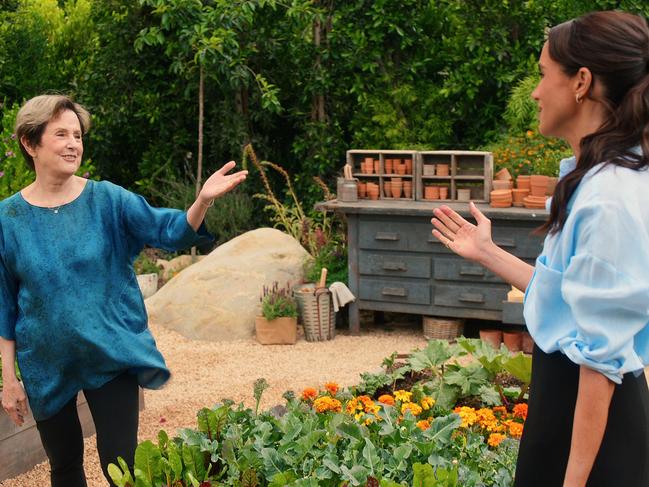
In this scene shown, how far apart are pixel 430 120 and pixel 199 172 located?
2291 millimetres

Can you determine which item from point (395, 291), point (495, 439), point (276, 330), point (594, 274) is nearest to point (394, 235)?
point (395, 291)

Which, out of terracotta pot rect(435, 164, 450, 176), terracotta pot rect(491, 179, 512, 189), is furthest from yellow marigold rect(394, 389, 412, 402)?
terracotta pot rect(435, 164, 450, 176)

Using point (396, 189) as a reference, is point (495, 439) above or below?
below

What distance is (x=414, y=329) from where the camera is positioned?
7613 mm

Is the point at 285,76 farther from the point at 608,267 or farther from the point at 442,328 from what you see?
the point at 608,267

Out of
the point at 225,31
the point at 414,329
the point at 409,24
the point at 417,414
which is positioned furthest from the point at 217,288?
the point at 417,414

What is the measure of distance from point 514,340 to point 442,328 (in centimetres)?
55

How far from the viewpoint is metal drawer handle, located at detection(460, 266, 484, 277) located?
22.5 feet

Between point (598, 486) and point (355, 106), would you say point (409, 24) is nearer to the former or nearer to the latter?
point (355, 106)

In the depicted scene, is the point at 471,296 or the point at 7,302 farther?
the point at 471,296

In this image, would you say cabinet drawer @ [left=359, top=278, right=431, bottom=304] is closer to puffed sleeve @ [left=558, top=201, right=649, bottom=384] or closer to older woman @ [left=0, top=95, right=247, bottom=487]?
older woman @ [left=0, top=95, right=247, bottom=487]

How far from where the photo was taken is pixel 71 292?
304cm

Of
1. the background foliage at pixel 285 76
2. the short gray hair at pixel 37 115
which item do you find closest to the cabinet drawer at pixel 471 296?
the background foliage at pixel 285 76

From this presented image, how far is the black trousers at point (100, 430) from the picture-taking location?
3041mm
